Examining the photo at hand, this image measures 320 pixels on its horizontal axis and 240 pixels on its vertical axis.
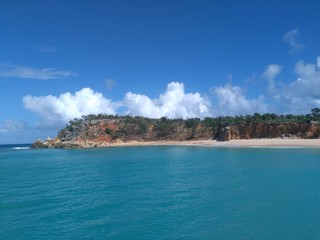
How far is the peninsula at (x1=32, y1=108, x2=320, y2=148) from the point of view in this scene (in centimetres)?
8706

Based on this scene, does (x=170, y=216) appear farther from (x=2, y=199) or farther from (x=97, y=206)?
(x=2, y=199)

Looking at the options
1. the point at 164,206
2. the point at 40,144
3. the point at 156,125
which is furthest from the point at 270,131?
the point at 40,144

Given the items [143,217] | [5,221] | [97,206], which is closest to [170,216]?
[143,217]

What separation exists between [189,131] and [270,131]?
3108 centimetres

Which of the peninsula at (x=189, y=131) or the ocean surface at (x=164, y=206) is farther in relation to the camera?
the peninsula at (x=189, y=131)

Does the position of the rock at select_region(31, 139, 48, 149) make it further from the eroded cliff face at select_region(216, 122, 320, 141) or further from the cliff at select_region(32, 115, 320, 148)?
the eroded cliff face at select_region(216, 122, 320, 141)

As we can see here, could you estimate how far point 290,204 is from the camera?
2205cm

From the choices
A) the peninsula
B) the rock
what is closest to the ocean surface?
the peninsula

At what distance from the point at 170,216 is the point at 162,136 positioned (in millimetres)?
97750

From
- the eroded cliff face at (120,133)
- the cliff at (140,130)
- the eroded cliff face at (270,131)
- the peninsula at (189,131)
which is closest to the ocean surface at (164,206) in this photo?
the eroded cliff face at (270,131)

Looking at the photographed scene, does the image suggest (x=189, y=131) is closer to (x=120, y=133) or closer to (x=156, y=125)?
(x=156, y=125)

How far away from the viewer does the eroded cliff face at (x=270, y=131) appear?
84.2 m

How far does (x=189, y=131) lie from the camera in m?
115

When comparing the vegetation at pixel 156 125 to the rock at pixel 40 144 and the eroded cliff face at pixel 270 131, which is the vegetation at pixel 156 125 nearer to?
the eroded cliff face at pixel 270 131
